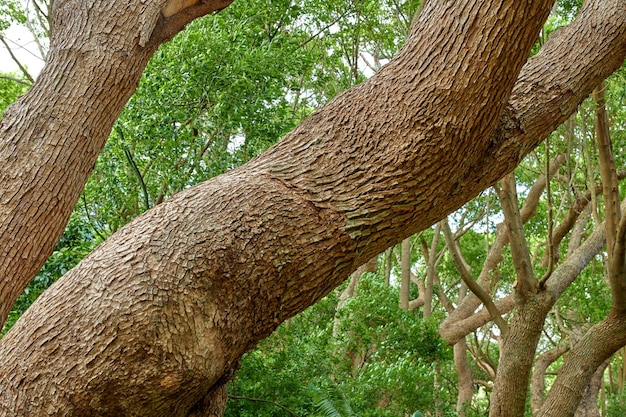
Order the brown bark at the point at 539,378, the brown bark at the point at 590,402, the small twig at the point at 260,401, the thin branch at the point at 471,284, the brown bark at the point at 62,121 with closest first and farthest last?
the brown bark at the point at 62,121, the small twig at the point at 260,401, the thin branch at the point at 471,284, the brown bark at the point at 590,402, the brown bark at the point at 539,378

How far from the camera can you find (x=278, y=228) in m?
2.67

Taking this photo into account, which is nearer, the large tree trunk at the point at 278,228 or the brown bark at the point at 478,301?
the large tree trunk at the point at 278,228

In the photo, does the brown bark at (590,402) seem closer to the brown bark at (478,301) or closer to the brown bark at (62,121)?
the brown bark at (478,301)

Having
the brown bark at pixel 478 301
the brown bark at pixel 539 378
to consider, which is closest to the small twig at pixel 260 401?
the brown bark at pixel 478 301

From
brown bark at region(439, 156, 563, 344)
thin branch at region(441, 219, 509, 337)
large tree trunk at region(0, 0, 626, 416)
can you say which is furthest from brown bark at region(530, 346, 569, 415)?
large tree trunk at region(0, 0, 626, 416)

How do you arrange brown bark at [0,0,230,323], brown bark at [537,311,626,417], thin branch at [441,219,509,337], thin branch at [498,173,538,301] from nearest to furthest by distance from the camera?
brown bark at [0,0,230,323] < thin branch at [498,173,538,301] < brown bark at [537,311,626,417] < thin branch at [441,219,509,337]

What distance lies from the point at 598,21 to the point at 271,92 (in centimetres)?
378

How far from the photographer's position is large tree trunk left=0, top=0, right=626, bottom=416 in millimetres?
2490

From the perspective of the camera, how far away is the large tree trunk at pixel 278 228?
2490mm

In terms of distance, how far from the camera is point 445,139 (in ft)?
9.02

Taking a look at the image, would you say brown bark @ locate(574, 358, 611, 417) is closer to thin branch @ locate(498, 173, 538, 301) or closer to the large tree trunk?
thin branch @ locate(498, 173, 538, 301)

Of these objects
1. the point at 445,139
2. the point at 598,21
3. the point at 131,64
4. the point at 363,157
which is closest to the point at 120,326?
the point at 363,157

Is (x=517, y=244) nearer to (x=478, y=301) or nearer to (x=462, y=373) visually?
(x=478, y=301)

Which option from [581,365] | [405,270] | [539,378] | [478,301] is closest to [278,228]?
[581,365]
